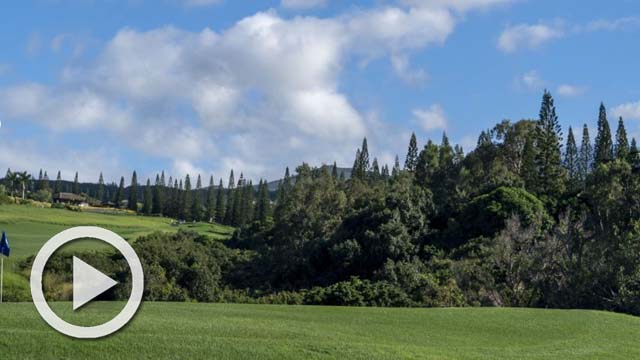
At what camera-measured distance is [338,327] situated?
15.7 metres

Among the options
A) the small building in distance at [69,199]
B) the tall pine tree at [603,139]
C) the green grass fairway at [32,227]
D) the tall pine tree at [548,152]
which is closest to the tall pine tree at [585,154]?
the tall pine tree at [603,139]

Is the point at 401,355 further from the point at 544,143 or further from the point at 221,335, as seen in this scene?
the point at 544,143

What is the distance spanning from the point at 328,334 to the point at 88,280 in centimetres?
606

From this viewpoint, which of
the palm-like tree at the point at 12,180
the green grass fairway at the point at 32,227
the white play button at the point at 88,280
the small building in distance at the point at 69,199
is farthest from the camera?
the small building in distance at the point at 69,199

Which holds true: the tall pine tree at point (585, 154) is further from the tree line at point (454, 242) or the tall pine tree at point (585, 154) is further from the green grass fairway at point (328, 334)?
the green grass fairway at point (328, 334)

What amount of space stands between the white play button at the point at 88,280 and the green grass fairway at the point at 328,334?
1887 millimetres

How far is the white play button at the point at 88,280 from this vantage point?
810cm

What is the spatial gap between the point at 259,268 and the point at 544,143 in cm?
2966

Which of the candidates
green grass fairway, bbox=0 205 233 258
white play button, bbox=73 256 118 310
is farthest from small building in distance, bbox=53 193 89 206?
white play button, bbox=73 256 118 310

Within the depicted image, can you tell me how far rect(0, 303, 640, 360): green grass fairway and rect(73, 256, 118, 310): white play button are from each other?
1887mm

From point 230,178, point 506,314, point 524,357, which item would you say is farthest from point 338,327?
point 230,178

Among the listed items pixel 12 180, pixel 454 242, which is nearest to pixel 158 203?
pixel 12 180
